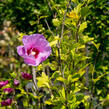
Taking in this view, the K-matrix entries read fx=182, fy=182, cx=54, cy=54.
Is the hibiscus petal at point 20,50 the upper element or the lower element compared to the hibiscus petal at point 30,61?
upper

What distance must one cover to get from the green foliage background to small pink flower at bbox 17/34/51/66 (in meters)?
0.05

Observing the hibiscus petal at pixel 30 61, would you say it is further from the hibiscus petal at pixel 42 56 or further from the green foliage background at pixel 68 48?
the green foliage background at pixel 68 48

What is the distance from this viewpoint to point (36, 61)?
2.71 ft

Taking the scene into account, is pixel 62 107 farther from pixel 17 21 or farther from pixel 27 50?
pixel 17 21

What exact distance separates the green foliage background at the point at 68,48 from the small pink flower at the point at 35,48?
0.17 feet

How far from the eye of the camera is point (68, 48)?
112 cm

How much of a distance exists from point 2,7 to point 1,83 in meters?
1.14

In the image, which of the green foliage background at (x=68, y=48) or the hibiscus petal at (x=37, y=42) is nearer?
the hibiscus petal at (x=37, y=42)

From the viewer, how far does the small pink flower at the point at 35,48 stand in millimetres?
813

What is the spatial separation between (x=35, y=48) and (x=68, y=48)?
0.99ft

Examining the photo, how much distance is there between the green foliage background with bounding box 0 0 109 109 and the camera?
110 cm

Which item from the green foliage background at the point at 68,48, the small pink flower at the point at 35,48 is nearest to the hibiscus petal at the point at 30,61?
the small pink flower at the point at 35,48

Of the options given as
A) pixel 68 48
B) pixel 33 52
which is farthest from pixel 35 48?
pixel 68 48

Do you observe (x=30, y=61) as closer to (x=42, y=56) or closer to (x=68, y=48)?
(x=42, y=56)
